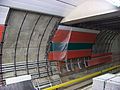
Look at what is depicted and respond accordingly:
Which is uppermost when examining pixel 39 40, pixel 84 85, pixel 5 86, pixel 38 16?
pixel 38 16

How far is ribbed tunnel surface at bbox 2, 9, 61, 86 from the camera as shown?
4871mm

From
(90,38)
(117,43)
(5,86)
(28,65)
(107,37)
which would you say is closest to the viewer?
(5,86)

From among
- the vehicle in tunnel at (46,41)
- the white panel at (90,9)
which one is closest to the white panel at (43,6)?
the vehicle in tunnel at (46,41)

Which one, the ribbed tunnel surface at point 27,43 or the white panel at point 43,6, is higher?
the white panel at point 43,6

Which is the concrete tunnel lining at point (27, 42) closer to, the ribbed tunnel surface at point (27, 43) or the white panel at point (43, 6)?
the ribbed tunnel surface at point (27, 43)

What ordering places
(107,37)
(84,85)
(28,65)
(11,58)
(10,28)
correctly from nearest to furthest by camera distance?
(10,28) → (11,58) → (28,65) → (84,85) → (107,37)

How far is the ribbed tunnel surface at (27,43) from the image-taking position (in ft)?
16.0

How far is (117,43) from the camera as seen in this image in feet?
39.4

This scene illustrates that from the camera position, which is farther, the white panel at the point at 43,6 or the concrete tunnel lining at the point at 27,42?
the concrete tunnel lining at the point at 27,42

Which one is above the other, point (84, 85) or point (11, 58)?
point (11, 58)

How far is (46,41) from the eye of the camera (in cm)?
627

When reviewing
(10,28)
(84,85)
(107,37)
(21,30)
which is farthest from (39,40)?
(107,37)

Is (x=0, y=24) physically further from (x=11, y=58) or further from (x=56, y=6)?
(x=56, y=6)

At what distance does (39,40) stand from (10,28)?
1.40m
